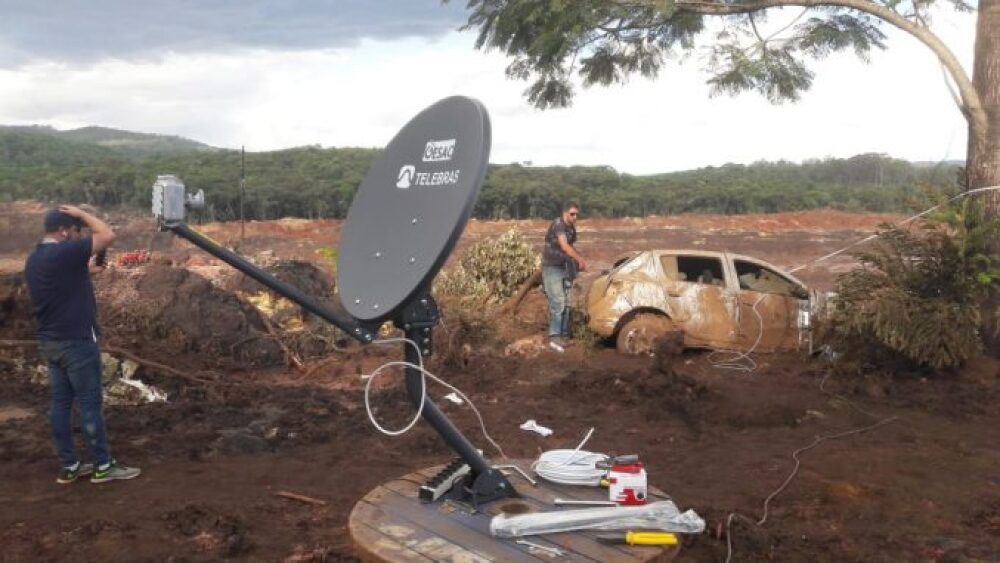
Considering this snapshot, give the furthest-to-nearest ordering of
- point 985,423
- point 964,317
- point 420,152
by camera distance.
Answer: point 964,317 → point 985,423 → point 420,152

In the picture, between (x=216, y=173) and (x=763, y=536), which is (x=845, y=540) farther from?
(x=216, y=173)

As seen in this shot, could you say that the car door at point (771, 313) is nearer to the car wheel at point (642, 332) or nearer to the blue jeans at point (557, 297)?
the car wheel at point (642, 332)

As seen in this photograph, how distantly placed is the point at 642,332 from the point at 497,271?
4310mm

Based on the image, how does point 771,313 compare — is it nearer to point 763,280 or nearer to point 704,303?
point 763,280

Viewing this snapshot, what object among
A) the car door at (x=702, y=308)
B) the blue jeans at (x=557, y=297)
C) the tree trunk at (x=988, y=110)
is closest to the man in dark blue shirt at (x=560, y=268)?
the blue jeans at (x=557, y=297)

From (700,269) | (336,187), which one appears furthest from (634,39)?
(336,187)

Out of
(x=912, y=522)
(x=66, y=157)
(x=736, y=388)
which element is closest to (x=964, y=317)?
(x=736, y=388)

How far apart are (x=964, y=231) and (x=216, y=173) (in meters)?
47.9

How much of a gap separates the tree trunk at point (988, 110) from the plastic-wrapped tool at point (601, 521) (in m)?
8.72

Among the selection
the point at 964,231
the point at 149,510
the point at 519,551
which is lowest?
the point at 149,510

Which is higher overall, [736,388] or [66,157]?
[66,157]

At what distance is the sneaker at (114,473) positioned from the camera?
687 centimetres

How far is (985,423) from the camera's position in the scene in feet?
29.9

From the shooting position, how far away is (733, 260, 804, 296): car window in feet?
39.1
